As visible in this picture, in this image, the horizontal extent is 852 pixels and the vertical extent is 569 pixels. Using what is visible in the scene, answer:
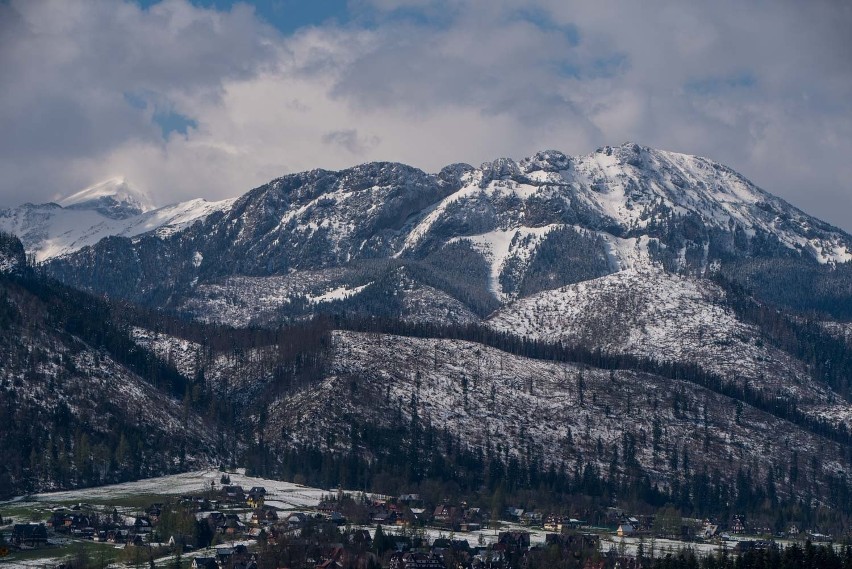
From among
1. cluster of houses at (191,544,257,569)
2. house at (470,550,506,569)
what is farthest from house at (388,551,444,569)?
cluster of houses at (191,544,257,569)

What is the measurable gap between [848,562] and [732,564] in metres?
12.1

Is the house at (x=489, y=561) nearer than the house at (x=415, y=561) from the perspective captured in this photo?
No

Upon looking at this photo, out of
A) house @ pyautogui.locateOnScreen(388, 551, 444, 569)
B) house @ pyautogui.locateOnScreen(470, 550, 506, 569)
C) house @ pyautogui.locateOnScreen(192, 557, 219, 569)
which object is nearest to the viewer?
house @ pyautogui.locateOnScreen(192, 557, 219, 569)

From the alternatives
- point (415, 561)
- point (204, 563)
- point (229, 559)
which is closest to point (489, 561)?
point (415, 561)

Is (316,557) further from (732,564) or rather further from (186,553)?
(732,564)

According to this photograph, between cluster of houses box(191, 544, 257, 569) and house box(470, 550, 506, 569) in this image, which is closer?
cluster of houses box(191, 544, 257, 569)

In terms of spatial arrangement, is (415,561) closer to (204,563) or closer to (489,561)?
(489,561)

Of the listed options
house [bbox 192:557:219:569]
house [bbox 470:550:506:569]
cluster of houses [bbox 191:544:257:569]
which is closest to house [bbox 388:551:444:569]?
house [bbox 470:550:506:569]

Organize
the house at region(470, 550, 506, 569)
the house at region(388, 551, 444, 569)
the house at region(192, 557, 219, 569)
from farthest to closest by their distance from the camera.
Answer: the house at region(470, 550, 506, 569) → the house at region(388, 551, 444, 569) → the house at region(192, 557, 219, 569)

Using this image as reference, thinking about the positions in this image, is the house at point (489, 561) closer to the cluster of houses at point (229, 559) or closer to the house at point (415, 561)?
the house at point (415, 561)

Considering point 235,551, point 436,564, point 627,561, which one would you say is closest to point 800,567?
point 627,561

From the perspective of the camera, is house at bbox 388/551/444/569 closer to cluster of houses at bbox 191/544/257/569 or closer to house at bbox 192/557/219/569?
cluster of houses at bbox 191/544/257/569

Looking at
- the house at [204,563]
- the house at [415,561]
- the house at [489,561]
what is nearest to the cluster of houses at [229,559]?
the house at [204,563]

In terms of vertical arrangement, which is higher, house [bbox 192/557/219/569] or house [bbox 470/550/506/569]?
house [bbox 470/550/506/569]
